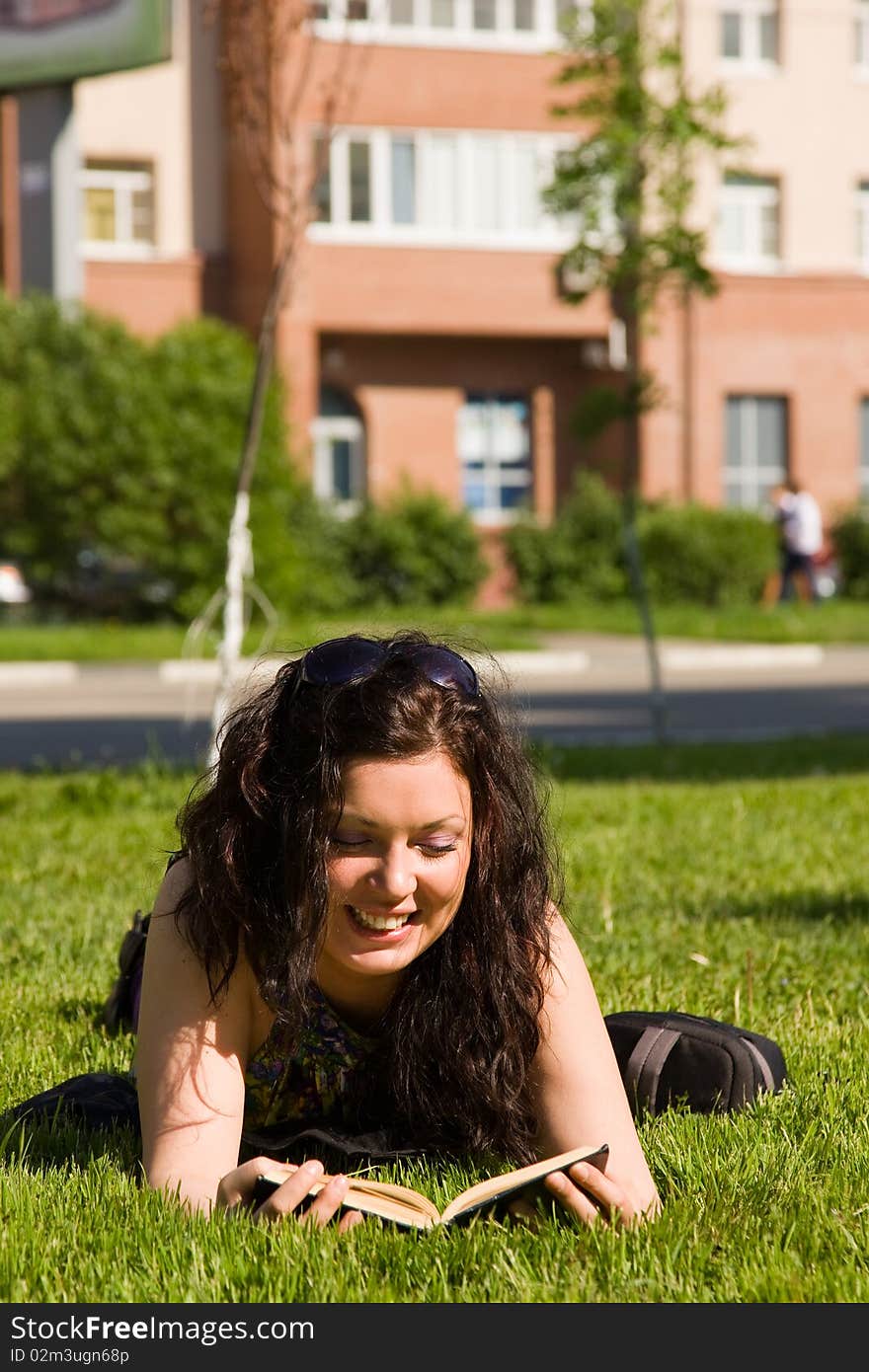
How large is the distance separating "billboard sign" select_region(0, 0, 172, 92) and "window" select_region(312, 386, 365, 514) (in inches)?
311

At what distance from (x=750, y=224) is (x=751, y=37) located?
2784mm

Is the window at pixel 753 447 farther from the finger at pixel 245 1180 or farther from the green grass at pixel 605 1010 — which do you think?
the finger at pixel 245 1180

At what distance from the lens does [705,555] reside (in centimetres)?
2650

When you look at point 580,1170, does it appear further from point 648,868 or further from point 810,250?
point 810,250

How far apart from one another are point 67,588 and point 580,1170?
2014 cm

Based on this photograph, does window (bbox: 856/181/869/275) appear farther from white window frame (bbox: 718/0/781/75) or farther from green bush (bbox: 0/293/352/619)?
green bush (bbox: 0/293/352/619)

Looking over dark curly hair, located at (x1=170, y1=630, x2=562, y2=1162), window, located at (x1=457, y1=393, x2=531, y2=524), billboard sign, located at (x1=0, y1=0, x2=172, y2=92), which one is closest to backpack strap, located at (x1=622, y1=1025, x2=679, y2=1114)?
dark curly hair, located at (x1=170, y1=630, x2=562, y2=1162)

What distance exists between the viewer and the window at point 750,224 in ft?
101

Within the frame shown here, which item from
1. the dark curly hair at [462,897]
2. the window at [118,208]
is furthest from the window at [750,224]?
the dark curly hair at [462,897]

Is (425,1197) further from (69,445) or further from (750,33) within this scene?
(750,33)

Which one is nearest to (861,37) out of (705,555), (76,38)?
(705,555)

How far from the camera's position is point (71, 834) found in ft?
23.4

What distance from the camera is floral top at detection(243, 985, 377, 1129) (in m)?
3.18
